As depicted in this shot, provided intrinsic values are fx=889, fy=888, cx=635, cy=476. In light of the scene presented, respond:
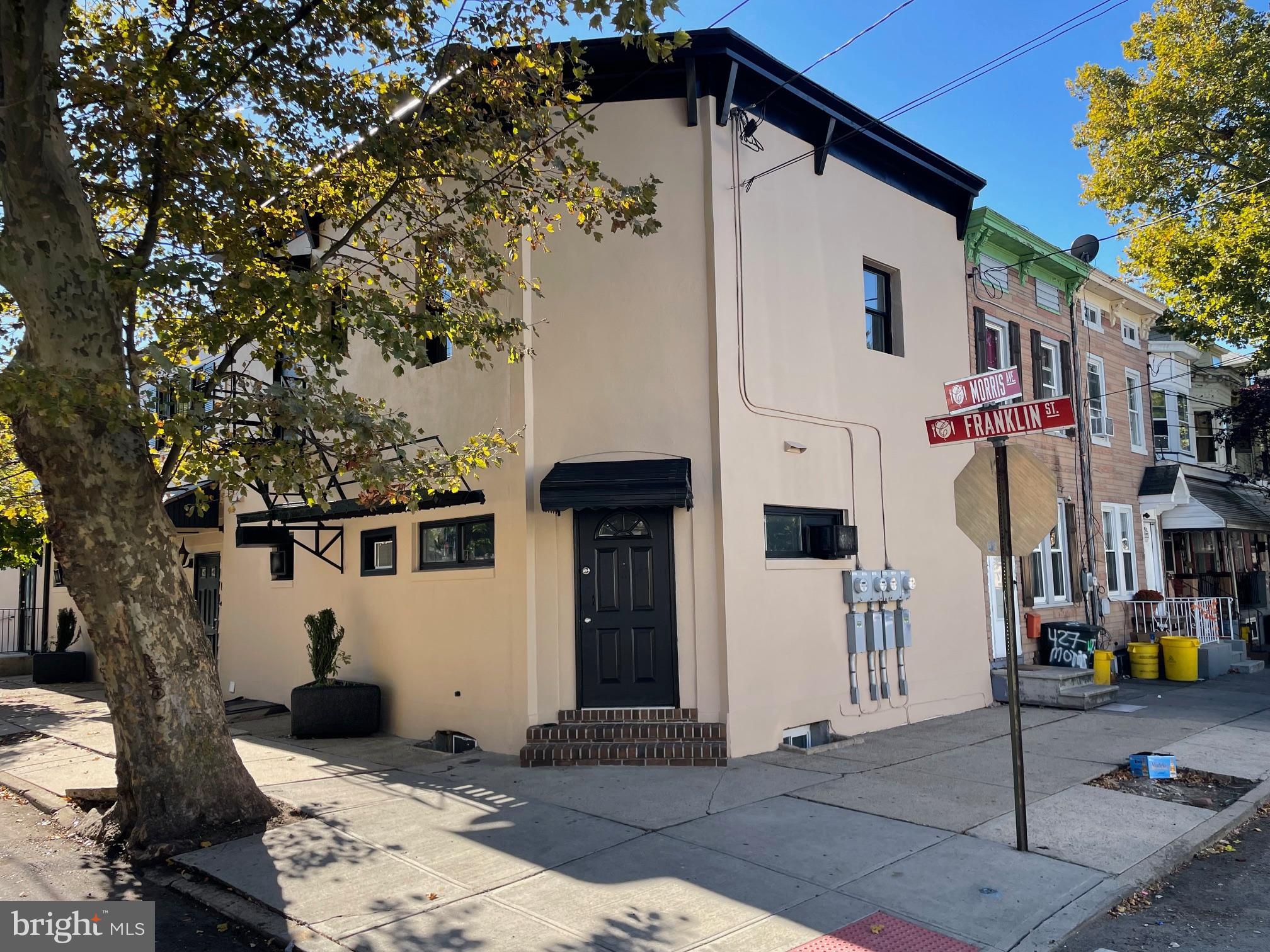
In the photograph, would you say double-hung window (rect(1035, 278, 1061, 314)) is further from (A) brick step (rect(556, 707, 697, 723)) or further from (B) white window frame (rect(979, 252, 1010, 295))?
(A) brick step (rect(556, 707, 697, 723))

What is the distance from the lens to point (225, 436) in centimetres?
727

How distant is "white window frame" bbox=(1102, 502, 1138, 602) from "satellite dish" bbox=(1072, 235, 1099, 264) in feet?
15.3

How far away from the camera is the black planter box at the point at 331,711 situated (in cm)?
1074

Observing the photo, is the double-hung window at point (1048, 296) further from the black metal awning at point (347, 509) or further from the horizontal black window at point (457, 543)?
the black metal awning at point (347, 509)

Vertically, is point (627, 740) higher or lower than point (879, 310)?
lower

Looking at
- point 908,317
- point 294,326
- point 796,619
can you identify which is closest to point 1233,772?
point 796,619

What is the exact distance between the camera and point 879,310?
12406 mm

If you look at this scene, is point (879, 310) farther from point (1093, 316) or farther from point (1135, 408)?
point (1135, 408)

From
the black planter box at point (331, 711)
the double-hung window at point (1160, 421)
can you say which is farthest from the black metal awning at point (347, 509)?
the double-hung window at point (1160, 421)

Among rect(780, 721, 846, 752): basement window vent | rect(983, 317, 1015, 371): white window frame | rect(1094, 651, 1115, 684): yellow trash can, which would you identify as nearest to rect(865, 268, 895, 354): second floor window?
rect(983, 317, 1015, 371): white window frame

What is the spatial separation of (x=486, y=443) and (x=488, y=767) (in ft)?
10.6

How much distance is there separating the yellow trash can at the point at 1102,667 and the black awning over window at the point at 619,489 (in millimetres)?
8128

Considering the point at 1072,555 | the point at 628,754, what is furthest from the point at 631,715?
the point at 1072,555

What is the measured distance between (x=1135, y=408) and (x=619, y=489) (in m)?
14.7
